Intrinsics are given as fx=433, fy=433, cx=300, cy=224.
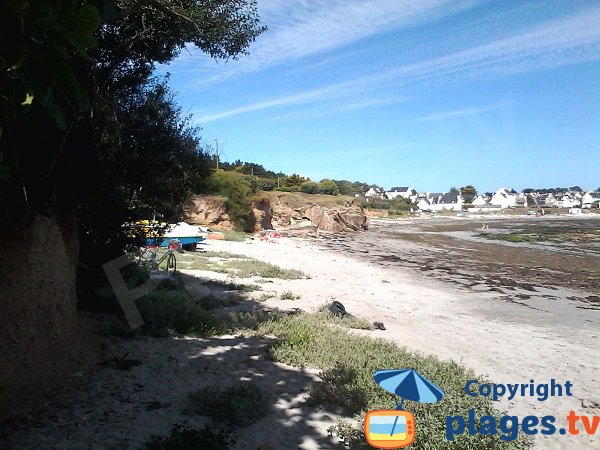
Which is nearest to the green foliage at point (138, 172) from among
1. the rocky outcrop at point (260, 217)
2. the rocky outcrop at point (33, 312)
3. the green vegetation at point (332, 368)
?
the rocky outcrop at point (33, 312)

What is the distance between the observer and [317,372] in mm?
A: 6656

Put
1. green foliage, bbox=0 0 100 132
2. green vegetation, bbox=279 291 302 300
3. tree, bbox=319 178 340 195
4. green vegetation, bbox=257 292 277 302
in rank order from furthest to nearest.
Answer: tree, bbox=319 178 340 195, green vegetation, bbox=279 291 302 300, green vegetation, bbox=257 292 277 302, green foliage, bbox=0 0 100 132

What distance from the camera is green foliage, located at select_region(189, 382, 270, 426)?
16.1ft

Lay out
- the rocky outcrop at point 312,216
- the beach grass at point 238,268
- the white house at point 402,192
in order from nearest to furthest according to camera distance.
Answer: the beach grass at point 238,268 < the rocky outcrop at point 312,216 < the white house at point 402,192

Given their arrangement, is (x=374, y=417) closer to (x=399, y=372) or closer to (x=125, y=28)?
(x=399, y=372)

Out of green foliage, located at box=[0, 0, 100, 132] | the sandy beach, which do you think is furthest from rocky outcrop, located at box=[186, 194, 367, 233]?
green foliage, located at box=[0, 0, 100, 132]

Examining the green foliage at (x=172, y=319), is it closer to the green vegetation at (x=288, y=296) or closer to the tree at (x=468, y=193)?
the green vegetation at (x=288, y=296)

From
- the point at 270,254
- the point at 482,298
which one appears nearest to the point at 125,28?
the point at 482,298

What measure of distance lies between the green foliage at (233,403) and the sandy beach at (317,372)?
0.14m

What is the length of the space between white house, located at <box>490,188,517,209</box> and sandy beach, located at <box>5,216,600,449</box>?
482ft

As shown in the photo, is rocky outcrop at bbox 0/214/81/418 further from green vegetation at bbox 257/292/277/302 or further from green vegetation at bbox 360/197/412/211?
green vegetation at bbox 360/197/412/211

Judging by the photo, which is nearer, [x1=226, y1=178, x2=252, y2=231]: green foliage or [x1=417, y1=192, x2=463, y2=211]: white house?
[x1=226, y1=178, x2=252, y2=231]: green foliage

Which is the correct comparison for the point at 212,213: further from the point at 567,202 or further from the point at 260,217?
the point at 567,202

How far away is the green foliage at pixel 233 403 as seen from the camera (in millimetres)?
4895
